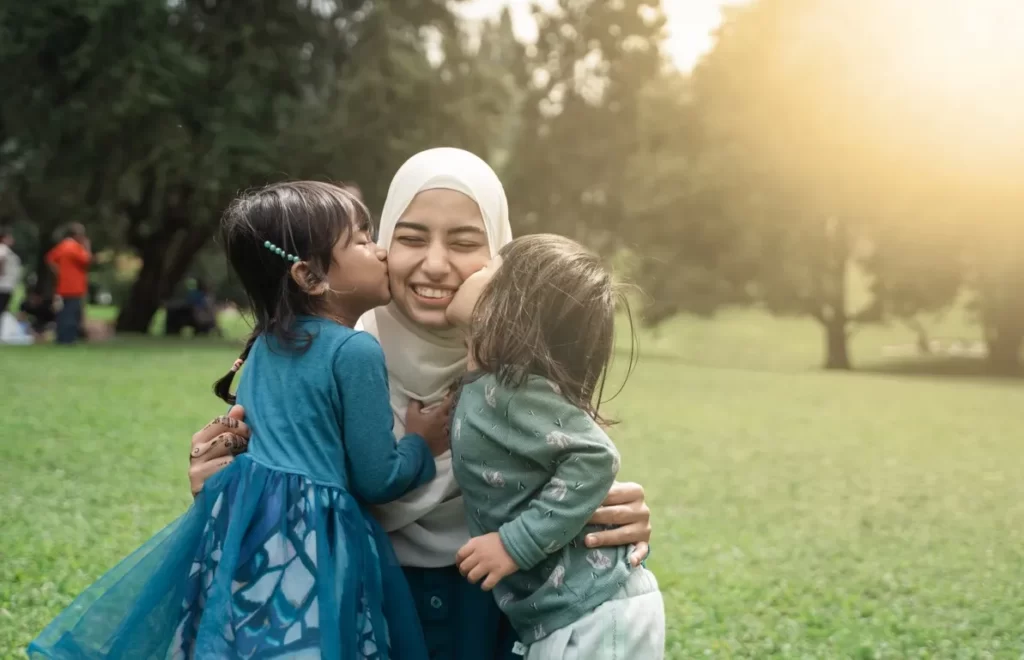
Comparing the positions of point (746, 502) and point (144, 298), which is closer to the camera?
point (746, 502)

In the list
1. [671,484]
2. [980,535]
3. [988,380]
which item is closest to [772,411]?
[671,484]

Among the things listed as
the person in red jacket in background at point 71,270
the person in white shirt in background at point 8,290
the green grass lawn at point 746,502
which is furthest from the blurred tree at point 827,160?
the person in white shirt in background at point 8,290

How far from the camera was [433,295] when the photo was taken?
2.81m

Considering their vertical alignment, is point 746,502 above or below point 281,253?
below

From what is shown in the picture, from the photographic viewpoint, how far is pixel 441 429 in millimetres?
2764

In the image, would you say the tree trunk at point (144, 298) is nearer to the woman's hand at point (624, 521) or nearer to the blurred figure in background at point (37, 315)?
the blurred figure in background at point (37, 315)

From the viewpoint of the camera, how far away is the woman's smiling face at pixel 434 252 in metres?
2.80

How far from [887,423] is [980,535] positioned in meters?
6.86

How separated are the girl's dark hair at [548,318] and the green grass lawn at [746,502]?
2604mm

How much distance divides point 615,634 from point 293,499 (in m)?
0.80

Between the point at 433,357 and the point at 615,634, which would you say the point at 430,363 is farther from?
the point at 615,634

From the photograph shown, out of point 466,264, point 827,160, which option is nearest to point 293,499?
point 466,264

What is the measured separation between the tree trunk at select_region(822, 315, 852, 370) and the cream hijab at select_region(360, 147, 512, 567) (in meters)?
28.6

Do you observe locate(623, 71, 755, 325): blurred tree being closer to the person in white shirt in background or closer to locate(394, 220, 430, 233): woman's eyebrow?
the person in white shirt in background
